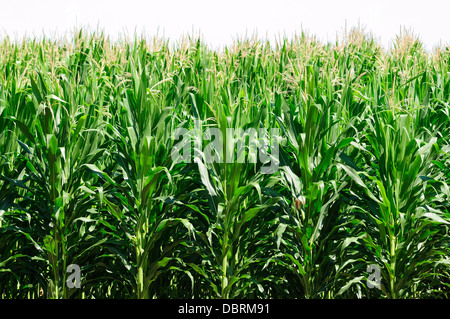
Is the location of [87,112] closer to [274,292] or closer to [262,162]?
[262,162]

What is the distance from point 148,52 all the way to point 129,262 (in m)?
4.76

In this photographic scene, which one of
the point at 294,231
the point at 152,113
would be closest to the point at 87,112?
the point at 152,113

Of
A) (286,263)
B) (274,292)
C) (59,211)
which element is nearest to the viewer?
(59,211)

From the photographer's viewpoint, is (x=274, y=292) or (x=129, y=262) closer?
(x=129, y=262)

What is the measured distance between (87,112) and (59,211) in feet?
3.07

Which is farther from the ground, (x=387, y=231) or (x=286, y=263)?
(x=387, y=231)

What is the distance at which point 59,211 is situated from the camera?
3734 millimetres

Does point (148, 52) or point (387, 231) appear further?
point (148, 52)

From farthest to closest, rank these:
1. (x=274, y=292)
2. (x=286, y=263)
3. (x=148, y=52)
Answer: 1. (x=148, y=52)
2. (x=274, y=292)
3. (x=286, y=263)

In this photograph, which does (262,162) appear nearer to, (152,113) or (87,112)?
(152,113)

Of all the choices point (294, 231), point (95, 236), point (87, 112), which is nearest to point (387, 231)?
point (294, 231)

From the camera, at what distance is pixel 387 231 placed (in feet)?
12.7

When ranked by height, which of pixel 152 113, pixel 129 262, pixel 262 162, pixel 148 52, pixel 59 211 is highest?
pixel 148 52

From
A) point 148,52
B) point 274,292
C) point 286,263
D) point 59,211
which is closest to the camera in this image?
point 59,211
